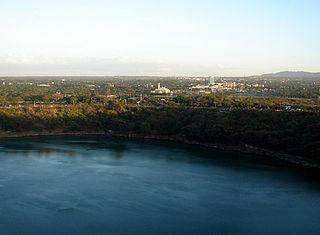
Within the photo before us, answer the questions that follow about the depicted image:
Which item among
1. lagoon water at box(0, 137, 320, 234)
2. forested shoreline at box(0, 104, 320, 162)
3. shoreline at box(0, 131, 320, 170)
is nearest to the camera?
lagoon water at box(0, 137, 320, 234)

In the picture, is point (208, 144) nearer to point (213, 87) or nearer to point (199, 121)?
point (199, 121)

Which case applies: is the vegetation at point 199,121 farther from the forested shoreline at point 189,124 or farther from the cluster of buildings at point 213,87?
the cluster of buildings at point 213,87

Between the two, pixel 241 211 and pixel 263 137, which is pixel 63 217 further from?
pixel 263 137

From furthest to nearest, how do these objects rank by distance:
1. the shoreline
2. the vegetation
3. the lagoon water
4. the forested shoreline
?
the vegetation
the forested shoreline
the shoreline
the lagoon water

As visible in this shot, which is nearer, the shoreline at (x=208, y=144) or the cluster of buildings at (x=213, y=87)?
the shoreline at (x=208, y=144)

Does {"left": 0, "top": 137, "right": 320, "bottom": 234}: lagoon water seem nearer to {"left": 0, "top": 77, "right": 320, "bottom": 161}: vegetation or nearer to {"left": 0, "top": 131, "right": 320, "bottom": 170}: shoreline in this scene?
{"left": 0, "top": 131, "right": 320, "bottom": 170}: shoreline

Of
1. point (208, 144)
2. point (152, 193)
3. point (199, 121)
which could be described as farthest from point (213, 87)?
point (152, 193)

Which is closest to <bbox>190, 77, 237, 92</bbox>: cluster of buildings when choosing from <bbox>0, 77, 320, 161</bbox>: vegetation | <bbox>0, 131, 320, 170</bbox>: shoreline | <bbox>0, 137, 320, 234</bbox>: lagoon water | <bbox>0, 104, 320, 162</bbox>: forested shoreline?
<bbox>0, 77, 320, 161</bbox>: vegetation

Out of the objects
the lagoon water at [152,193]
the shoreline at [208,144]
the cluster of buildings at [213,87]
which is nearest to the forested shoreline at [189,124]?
the shoreline at [208,144]
